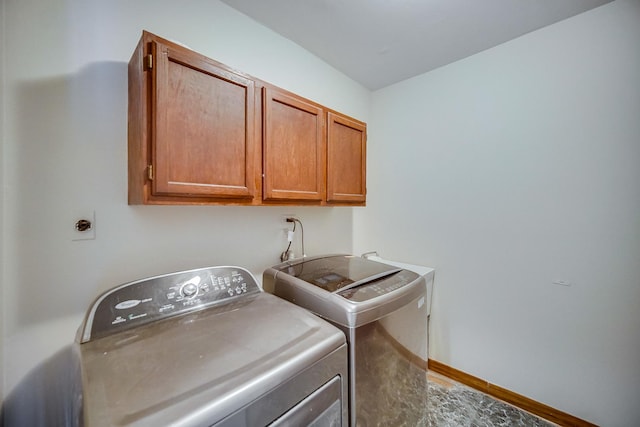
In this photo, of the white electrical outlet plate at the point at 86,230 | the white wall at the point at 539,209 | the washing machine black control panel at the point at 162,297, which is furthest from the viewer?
the white wall at the point at 539,209

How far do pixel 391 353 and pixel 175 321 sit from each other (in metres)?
0.96

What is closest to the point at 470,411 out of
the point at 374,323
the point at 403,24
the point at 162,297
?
the point at 374,323

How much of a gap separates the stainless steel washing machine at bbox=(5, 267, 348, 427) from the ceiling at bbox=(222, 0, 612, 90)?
1607 millimetres

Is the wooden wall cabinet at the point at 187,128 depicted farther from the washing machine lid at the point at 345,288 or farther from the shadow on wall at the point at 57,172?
the washing machine lid at the point at 345,288

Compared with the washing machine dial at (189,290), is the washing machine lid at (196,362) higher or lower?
lower

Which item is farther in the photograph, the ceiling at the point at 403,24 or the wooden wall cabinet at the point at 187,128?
the ceiling at the point at 403,24

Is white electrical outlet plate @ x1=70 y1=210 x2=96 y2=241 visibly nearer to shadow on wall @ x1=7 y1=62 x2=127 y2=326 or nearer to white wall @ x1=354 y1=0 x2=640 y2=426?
shadow on wall @ x1=7 y1=62 x2=127 y2=326

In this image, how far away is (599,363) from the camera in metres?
1.54

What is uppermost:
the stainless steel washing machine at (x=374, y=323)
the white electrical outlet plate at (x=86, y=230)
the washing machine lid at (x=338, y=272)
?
the white electrical outlet plate at (x=86, y=230)

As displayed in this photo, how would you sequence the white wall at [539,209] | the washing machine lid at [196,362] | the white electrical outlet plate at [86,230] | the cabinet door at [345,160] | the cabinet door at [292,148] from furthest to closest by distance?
the cabinet door at [345,160] → the white wall at [539,209] → the cabinet door at [292,148] → the white electrical outlet plate at [86,230] → the washing machine lid at [196,362]

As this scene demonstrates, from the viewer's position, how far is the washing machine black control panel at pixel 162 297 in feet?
3.01

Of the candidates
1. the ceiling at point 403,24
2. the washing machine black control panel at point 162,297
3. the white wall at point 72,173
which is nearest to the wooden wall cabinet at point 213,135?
the white wall at point 72,173

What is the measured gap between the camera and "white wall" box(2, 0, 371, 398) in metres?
0.93

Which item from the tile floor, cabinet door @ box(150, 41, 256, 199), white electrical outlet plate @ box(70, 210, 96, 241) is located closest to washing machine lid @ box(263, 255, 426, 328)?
cabinet door @ box(150, 41, 256, 199)
